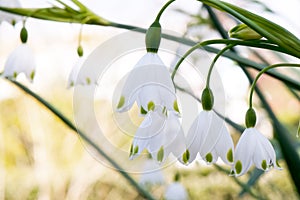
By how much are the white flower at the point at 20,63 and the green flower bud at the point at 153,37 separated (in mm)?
432

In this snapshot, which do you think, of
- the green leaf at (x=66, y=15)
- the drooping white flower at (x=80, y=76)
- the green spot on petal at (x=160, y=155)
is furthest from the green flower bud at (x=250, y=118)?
the drooping white flower at (x=80, y=76)

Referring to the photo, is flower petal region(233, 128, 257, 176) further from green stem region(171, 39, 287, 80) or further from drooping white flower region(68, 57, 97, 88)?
drooping white flower region(68, 57, 97, 88)

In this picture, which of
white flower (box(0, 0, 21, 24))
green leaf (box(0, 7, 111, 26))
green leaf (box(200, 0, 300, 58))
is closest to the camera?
green leaf (box(200, 0, 300, 58))

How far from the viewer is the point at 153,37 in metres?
0.44

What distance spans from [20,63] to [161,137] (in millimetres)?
445

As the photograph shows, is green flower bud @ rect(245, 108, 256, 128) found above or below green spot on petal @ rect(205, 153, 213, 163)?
above

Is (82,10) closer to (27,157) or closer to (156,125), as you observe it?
(156,125)

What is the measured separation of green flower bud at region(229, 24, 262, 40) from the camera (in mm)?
455

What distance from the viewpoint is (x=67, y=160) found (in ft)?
11.8

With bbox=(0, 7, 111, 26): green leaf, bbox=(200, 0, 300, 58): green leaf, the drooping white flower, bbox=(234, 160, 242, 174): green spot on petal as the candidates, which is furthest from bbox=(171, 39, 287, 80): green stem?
the drooping white flower

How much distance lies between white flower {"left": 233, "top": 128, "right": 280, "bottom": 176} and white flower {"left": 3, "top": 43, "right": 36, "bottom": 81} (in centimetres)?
44

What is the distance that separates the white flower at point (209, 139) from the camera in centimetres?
48

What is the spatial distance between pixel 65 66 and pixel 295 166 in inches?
123

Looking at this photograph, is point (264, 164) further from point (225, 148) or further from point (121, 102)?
point (121, 102)
